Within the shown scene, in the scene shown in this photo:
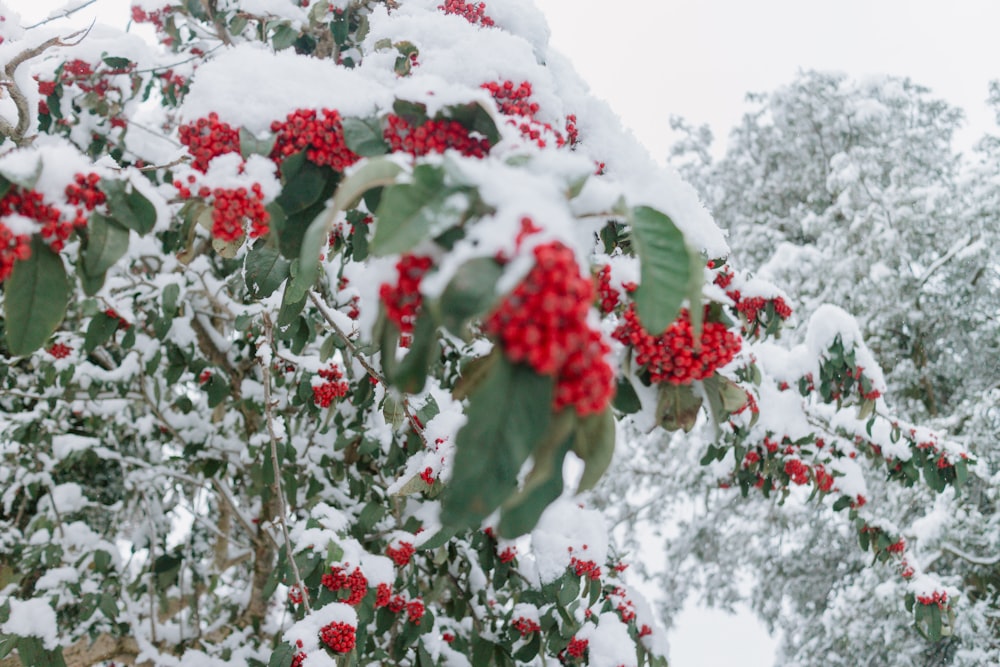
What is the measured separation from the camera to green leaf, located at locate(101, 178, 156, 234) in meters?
1.11

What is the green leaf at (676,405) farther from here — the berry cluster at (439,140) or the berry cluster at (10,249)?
the berry cluster at (10,249)

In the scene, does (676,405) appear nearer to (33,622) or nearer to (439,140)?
(439,140)

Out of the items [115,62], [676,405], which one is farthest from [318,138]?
[115,62]

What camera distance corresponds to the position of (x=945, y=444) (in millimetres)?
3453

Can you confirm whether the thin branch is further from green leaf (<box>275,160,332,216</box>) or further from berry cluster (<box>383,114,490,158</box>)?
green leaf (<box>275,160,332,216</box>)

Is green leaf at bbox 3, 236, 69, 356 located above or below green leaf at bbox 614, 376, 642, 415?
below

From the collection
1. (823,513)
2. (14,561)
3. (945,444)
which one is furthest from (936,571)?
(14,561)

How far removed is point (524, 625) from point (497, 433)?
2353mm

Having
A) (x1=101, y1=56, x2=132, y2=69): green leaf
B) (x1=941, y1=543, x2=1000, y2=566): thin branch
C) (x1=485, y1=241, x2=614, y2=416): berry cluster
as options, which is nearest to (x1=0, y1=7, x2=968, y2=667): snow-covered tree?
(x1=485, y1=241, x2=614, y2=416): berry cluster

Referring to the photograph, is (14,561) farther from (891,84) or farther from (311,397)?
(891,84)

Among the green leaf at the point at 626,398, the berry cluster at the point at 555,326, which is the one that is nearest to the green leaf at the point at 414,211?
the berry cluster at the point at 555,326

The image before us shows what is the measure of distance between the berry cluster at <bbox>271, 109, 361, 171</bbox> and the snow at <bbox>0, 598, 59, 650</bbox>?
2.48m

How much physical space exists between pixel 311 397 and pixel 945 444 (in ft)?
10.7

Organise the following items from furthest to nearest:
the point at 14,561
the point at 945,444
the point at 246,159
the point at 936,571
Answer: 1. the point at 936,571
2. the point at 14,561
3. the point at 945,444
4. the point at 246,159
